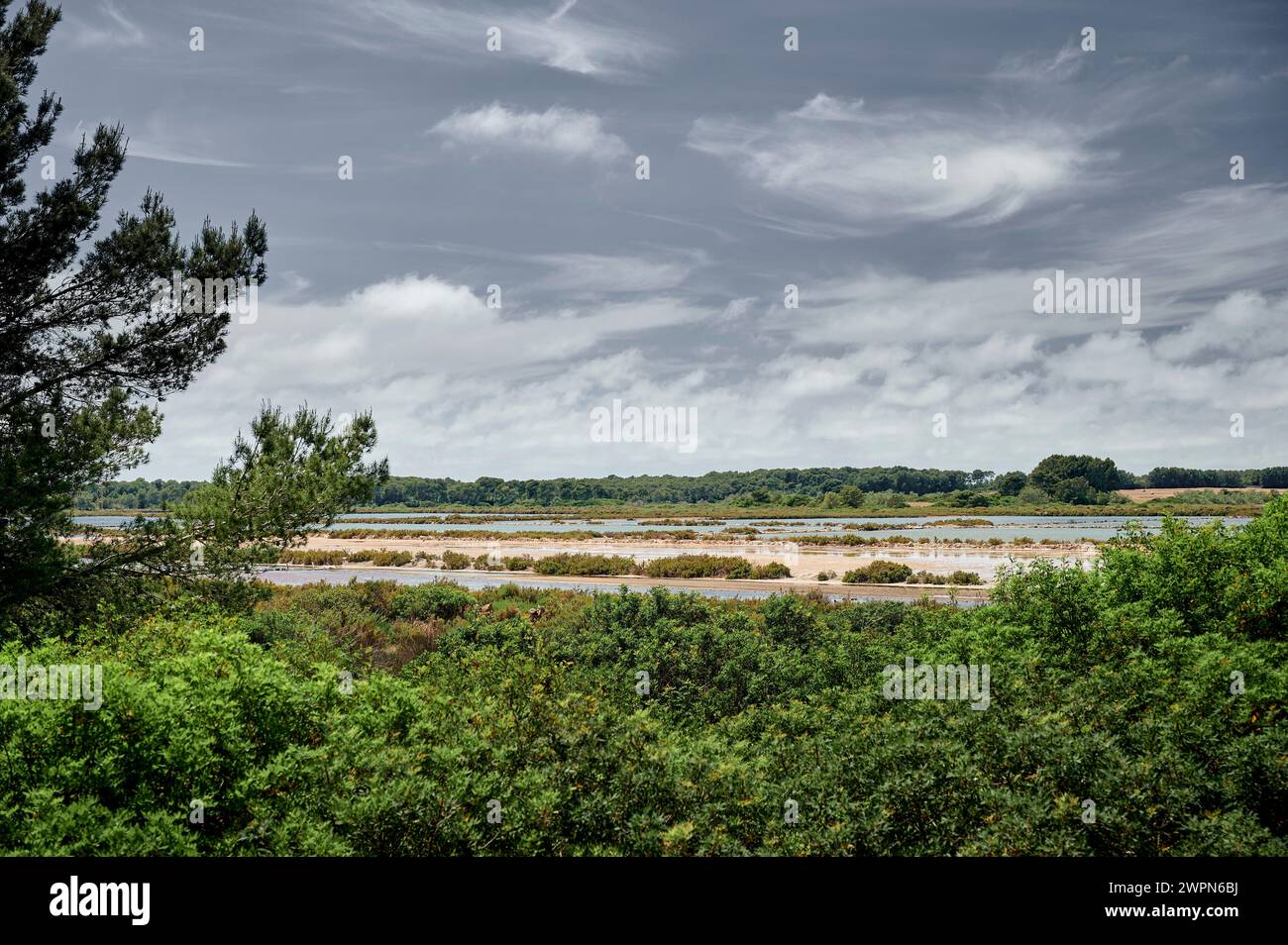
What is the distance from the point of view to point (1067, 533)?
199ft

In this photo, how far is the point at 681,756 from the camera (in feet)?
22.5

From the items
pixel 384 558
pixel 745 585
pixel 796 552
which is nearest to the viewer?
pixel 745 585

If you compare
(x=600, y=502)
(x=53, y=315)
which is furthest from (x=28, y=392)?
(x=600, y=502)

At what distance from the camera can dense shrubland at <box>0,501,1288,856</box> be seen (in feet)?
18.1

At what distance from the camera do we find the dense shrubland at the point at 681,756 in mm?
5527

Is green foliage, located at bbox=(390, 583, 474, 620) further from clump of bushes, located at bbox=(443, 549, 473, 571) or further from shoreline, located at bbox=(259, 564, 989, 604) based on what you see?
clump of bushes, located at bbox=(443, 549, 473, 571)

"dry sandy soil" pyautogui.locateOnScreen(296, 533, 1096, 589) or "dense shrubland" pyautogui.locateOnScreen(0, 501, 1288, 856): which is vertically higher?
"dense shrubland" pyautogui.locateOnScreen(0, 501, 1288, 856)

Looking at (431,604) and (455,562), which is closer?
(431,604)

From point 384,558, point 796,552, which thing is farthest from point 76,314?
point 796,552

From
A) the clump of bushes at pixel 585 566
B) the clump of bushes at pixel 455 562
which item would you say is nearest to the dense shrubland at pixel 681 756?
the clump of bushes at pixel 585 566

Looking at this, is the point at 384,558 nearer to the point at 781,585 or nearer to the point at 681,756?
the point at 781,585

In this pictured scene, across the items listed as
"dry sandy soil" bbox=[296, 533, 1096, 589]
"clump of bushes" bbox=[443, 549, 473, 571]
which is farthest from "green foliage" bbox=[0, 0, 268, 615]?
"clump of bushes" bbox=[443, 549, 473, 571]

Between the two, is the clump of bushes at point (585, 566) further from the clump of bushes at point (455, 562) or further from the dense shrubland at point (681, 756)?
the dense shrubland at point (681, 756)
